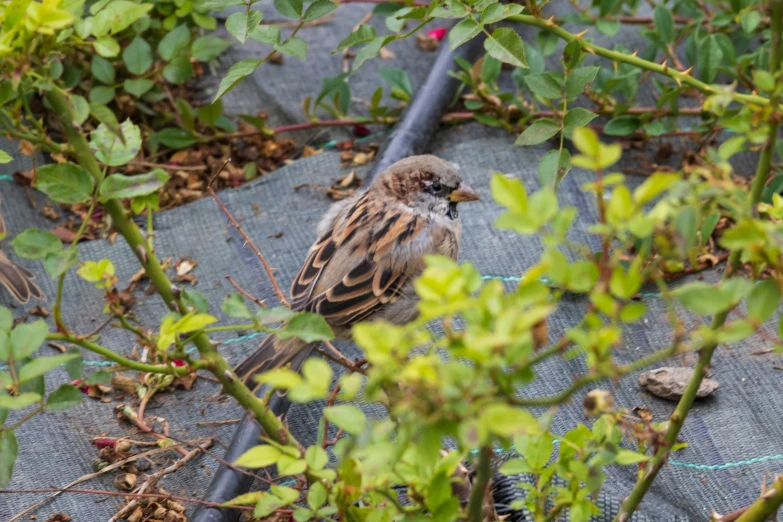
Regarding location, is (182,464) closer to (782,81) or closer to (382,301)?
(382,301)

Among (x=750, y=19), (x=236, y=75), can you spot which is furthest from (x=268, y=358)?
(x=750, y=19)

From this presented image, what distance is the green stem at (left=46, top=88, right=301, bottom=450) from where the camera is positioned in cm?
160

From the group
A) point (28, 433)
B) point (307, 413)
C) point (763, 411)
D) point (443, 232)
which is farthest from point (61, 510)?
point (763, 411)

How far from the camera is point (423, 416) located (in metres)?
1.07

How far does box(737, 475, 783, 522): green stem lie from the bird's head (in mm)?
1491

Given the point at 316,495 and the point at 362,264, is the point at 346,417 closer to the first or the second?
the point at 316,495

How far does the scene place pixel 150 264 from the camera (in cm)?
166

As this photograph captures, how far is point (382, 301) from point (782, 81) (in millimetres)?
1525

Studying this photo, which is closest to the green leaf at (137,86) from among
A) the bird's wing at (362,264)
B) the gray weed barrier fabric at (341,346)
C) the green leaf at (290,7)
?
the gray weed barrier fabric at (341,346)

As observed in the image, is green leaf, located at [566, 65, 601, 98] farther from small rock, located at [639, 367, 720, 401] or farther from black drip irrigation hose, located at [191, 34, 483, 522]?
black drip irrigation hose, located at [191, 34, 483, 522]

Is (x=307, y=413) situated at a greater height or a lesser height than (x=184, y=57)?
lesser

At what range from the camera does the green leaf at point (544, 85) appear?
2250 mm

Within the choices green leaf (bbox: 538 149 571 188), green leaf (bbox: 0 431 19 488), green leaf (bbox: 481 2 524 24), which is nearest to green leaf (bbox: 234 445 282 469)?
green leaf (bbox: 0 431 19 488)

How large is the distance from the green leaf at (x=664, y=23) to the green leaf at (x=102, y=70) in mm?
2092
